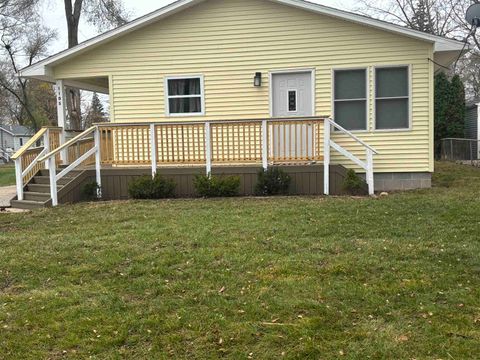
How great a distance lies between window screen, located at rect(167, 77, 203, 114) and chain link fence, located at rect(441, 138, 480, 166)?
10990mm

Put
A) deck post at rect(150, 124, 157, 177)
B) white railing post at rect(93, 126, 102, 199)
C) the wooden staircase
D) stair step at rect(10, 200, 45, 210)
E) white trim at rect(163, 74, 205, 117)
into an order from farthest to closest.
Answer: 1. white trim at rect(163, 74, 205, 117)
2. white railing post at rect(93, 126, 102, 199)
3. deck post at rect(150, 124, 157, 177)
4. the wooden staircase
5. stair step at rect(10, 200, 45, 210)

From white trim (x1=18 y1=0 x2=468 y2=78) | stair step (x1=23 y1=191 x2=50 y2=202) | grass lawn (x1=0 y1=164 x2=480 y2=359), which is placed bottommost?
grass lawn (x1=0 y1=164 x2=480 y2=359)

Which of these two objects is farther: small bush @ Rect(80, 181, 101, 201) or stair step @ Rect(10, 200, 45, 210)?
small bush @ Rect(80, 181, 101, 201)

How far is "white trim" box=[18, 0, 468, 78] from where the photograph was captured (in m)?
10.1

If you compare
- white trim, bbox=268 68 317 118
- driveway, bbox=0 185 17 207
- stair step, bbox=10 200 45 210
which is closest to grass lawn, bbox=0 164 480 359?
stair step, bbox=10 200 45 210

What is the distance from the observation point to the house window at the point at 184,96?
36.8 feet

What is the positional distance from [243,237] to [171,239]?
2.83ft

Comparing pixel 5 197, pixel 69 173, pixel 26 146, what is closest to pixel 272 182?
pixel 69 173

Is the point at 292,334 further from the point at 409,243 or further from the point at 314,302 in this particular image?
the point at 409,243

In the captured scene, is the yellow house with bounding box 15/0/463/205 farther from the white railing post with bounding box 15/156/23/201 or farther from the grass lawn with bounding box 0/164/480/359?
the grass lawn with bounding box 0/164/480/359

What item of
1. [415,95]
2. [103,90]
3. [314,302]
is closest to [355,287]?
[314,302]

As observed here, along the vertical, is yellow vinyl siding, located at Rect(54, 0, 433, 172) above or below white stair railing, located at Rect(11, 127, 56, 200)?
above

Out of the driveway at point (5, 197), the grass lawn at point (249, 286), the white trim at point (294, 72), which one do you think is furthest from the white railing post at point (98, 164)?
the white trim at point (294, 72)

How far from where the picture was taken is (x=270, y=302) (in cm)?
404
